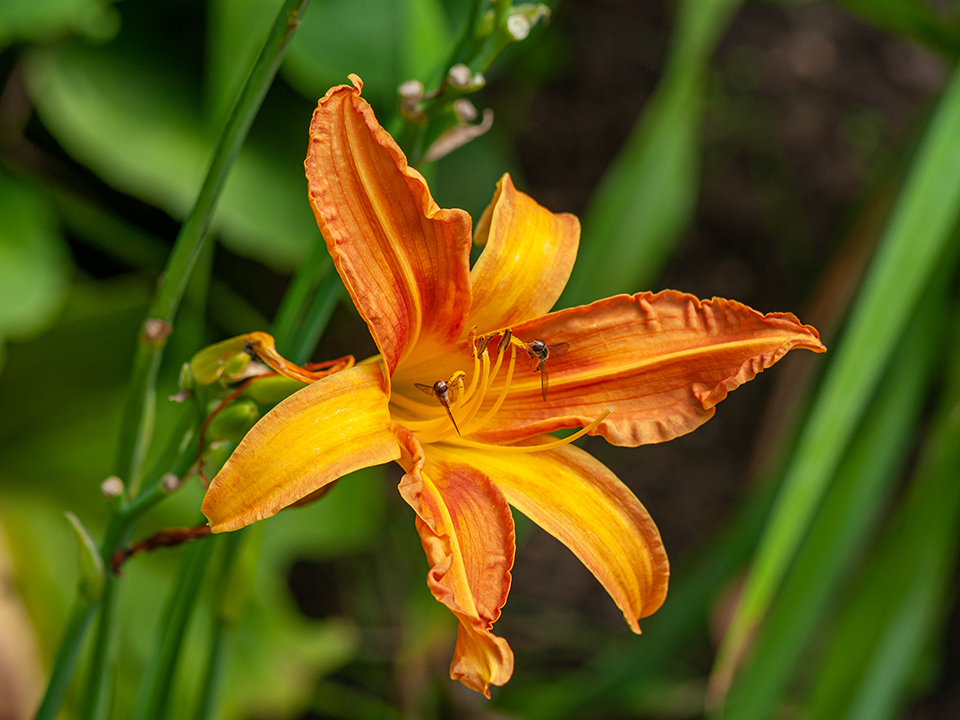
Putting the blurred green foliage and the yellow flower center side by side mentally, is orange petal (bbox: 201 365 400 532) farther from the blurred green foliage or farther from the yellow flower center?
the blurred green foliage

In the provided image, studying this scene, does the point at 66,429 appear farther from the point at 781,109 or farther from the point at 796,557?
the point at 781,109

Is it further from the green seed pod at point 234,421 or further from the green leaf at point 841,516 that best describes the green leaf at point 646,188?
the green seed pod at point 234,421

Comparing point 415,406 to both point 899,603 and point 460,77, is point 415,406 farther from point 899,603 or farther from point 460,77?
point 899,603

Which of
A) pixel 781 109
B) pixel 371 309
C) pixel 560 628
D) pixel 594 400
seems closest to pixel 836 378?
pixel 594 400

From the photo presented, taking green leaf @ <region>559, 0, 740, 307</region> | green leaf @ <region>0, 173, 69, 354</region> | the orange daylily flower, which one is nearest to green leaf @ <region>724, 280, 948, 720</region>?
green leaf @ <region>559, 0, 740, 307</region>

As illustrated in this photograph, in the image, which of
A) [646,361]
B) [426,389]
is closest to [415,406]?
[426,389]
